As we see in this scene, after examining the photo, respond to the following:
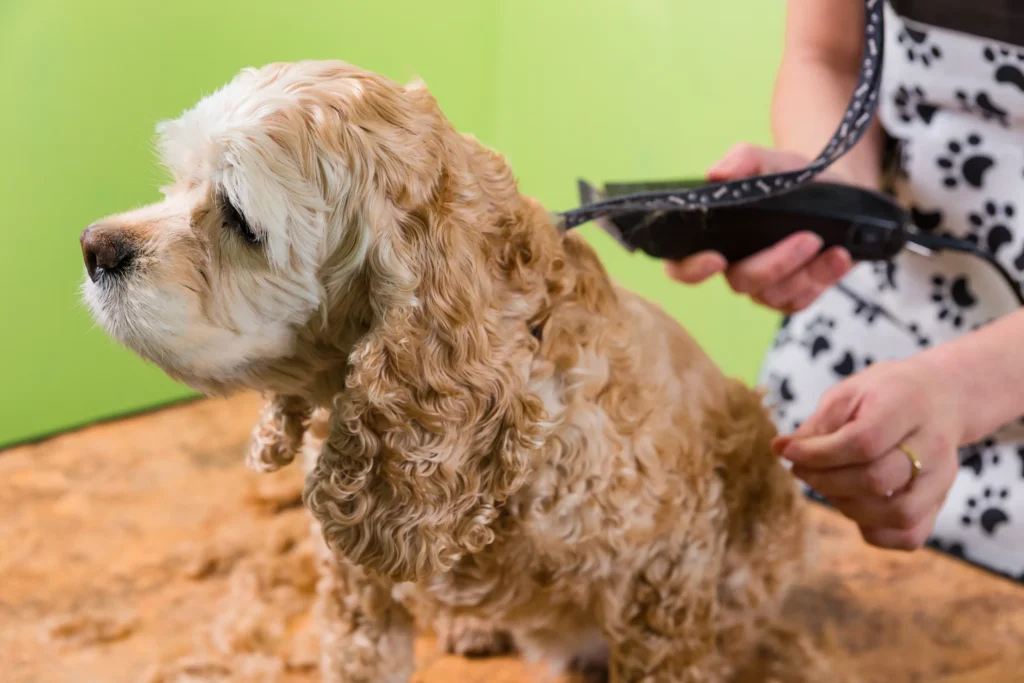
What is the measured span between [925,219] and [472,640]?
880 millimetres

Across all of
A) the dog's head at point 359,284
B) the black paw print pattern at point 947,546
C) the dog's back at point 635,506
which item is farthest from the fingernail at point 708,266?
the black paw print pattern at point 947,546

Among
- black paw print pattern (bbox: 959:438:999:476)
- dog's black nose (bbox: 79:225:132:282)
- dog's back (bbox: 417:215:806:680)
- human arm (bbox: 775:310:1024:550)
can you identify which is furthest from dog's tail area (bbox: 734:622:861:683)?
dog's black nose (bbox: 79:225:132:282)

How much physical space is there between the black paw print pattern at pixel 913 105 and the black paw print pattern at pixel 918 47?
0.13 ft

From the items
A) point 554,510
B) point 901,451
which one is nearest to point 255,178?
point 554,510

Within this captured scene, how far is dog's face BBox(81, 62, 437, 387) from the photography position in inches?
26.2

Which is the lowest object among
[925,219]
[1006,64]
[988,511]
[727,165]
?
[988,511]

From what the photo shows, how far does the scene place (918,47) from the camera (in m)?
1.23

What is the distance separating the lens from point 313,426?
91 cm

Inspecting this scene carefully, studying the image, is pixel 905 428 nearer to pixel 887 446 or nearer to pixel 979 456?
pixel 887 446

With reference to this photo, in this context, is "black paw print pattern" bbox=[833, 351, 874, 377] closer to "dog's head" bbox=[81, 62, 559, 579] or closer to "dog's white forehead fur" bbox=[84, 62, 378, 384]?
"dog's head" bbox=[81, 62, 559, 579]

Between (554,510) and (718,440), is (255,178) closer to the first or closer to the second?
(554,510)

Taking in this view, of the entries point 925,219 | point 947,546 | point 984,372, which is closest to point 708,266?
point 984,372

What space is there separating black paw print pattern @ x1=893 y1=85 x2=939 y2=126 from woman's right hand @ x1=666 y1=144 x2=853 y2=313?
0.71 ft

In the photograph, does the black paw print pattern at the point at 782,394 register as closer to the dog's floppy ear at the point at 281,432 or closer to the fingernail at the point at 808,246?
the fingernail at the point at 808,246
